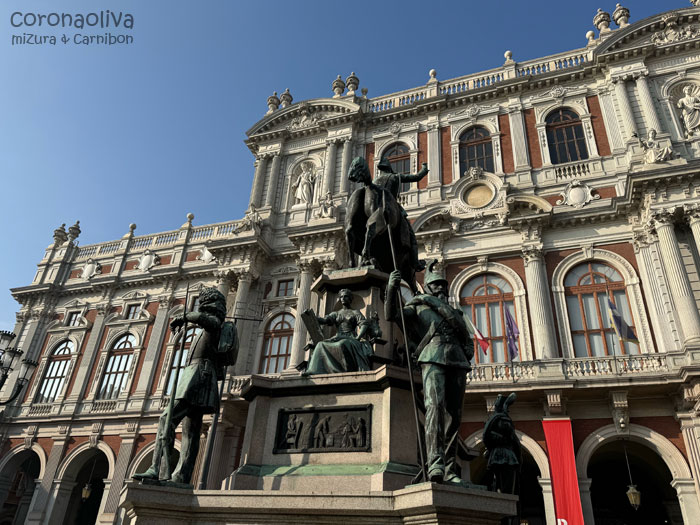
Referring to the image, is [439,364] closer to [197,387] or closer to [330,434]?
[330,434]

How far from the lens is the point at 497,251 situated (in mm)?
19234

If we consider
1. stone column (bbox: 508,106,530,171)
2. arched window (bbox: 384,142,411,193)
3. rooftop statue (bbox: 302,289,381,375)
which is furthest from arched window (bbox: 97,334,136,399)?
rooftop statue (bbox: 302,289,381,375)

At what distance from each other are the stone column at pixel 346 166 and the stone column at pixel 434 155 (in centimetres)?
360

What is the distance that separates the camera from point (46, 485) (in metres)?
21.3

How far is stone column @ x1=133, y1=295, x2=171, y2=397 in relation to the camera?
22297 millimetres

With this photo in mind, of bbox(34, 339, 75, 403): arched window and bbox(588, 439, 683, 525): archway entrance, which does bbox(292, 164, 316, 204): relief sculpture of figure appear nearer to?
bbox(34, 339, 75, 403): arched window

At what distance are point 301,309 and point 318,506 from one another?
16.0m

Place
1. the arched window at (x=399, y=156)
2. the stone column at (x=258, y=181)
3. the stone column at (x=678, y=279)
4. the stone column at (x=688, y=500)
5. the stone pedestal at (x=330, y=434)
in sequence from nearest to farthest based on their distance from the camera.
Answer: the stone pedestal at (x=330, y=434)
the stone column at (x=688, y=500)
the stone column at (x=678, y=279)
the arched window at (x=399, y=156)
the stone column at (x=258, y=181)

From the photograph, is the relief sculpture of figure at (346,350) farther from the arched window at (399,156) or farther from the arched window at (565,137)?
the arched window at (399,156)

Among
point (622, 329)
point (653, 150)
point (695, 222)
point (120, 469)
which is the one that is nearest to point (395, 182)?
point (622, 329)

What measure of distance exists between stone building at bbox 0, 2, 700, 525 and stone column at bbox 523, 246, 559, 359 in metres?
0.07

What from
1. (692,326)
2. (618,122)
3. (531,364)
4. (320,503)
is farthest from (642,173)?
(320,503)

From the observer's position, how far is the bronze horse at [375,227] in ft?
23.0

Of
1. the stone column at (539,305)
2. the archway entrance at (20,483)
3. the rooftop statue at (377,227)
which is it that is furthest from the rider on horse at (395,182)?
the archway entrance at (20,483)
